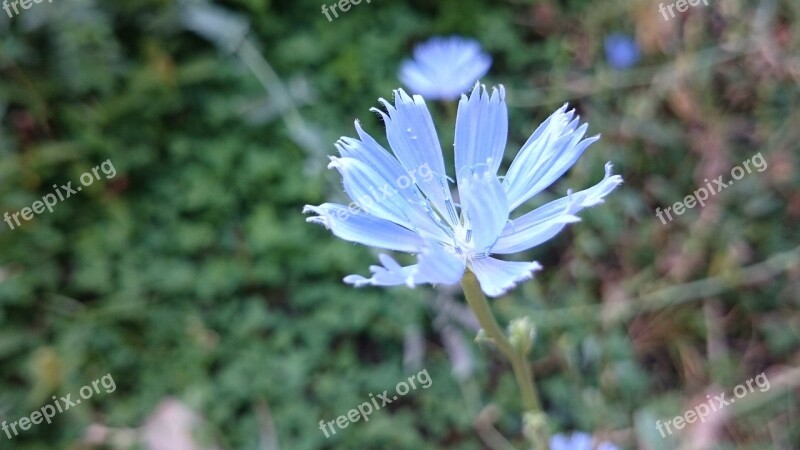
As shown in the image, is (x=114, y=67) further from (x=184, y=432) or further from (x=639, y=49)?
(x=639, y=49)

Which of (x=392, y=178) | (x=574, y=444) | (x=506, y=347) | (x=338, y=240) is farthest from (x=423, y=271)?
(x=338, y=240)

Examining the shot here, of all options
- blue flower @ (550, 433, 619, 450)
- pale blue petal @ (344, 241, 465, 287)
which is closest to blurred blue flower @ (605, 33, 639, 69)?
blue flower @ (550, 433, 619, 450)

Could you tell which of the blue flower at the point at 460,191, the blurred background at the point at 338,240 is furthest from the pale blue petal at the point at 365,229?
the blurred background at the point at 338,240

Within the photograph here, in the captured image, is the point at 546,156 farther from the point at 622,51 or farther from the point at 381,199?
the point at 622,51

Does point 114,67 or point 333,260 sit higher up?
point 114,67

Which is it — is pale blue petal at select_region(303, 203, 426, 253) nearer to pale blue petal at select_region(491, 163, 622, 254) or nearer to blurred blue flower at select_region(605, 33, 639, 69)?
pale blue petal at select_region(491, 163, 622, 254)

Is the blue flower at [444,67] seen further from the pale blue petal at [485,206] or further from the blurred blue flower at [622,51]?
the pale blue petal at [485,206]

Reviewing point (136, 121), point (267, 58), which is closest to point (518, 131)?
point (267, 58)

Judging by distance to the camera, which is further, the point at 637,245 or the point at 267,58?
the point at 267,58
